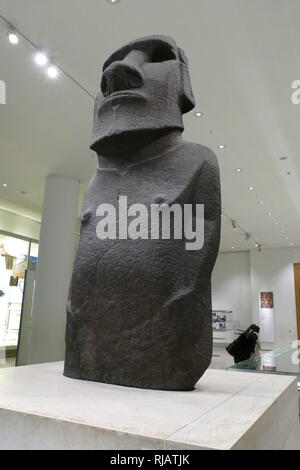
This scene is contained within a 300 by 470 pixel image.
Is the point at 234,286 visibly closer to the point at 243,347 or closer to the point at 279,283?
the point at 279,283

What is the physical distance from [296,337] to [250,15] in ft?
46.4

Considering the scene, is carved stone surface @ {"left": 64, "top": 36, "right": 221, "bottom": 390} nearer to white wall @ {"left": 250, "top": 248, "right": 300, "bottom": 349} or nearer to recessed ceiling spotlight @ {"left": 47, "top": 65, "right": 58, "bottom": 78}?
recessed ceiling spotlight @ {"left": 47, "top": 65, "right": 58, "bottom": 78}

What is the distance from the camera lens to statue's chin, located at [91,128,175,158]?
2.39 metres

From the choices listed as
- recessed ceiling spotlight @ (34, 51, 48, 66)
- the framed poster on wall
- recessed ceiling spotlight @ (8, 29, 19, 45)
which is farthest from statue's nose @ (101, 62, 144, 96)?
the framed poster on wall

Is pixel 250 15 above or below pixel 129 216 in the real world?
above

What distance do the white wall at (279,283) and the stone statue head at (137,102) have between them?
50.2 ft

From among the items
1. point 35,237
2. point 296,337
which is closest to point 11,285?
point 35,237

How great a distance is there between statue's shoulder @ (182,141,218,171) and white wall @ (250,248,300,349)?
15.1 m

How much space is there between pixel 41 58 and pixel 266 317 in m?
14.5

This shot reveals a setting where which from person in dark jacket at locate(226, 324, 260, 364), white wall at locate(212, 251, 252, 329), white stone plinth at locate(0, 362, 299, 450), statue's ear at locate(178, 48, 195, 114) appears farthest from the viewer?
white wall at locate(212, 251, 252, 329)

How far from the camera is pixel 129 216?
2365 mm

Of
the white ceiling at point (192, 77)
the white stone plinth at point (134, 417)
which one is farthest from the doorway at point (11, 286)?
the white stone plinth at point (134, 417)

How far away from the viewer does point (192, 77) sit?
521 centimetres
